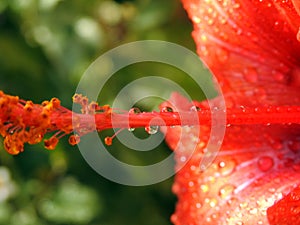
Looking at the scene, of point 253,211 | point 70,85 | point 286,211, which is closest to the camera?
point 286,211

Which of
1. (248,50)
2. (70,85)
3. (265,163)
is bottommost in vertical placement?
(70,85)

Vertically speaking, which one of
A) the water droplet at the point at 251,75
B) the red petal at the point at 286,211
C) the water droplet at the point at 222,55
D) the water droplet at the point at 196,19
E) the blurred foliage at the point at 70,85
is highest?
the water droplet at the point at 196,19

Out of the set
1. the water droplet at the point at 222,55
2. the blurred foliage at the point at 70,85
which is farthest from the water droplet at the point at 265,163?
the blurred foliage at the point at 70,85

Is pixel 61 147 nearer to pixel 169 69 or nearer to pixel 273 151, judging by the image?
pixel 169 69

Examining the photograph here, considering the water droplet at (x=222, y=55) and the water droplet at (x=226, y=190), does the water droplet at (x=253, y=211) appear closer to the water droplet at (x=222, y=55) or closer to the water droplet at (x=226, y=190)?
the water droplet at (x=226, y=190)

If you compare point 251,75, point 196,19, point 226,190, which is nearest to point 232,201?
point 226,190

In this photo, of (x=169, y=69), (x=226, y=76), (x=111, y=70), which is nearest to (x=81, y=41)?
(x=111, y=70)

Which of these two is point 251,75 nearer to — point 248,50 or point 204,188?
point 248,50
